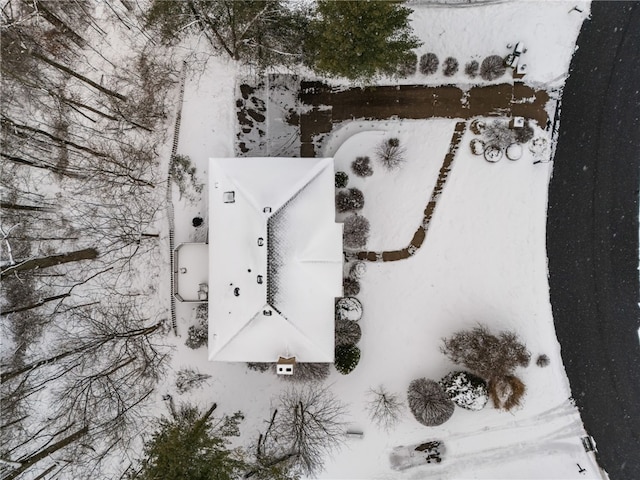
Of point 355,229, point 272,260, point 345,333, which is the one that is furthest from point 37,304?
point 355,229

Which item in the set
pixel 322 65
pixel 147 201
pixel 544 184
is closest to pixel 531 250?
pixel 544 184

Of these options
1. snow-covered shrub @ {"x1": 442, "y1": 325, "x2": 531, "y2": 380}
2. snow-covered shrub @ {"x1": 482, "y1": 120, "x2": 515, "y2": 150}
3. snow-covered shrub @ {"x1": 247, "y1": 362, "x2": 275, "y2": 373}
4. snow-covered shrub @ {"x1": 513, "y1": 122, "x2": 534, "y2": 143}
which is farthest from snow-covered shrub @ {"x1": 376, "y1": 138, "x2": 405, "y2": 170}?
snow-covered shrub @ {"x1": 247, "y1": 362, "x2": 275, "y2": 373}

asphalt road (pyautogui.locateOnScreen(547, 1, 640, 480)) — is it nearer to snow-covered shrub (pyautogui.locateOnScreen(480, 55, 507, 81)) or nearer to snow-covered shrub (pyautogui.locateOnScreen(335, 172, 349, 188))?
snow-covered shrub (pyautogui.locateOnScreen(480, 55, 507, 81))

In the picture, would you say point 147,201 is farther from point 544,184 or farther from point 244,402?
point 544,184

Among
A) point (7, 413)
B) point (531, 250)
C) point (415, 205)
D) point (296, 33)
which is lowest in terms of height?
point (7, 413)

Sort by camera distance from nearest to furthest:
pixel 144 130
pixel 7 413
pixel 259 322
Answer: pixel 259 322 → pixel 7 413 → pixel 144 130

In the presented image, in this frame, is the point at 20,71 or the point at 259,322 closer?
the point at 259,322

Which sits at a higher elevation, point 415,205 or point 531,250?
point 415,205
